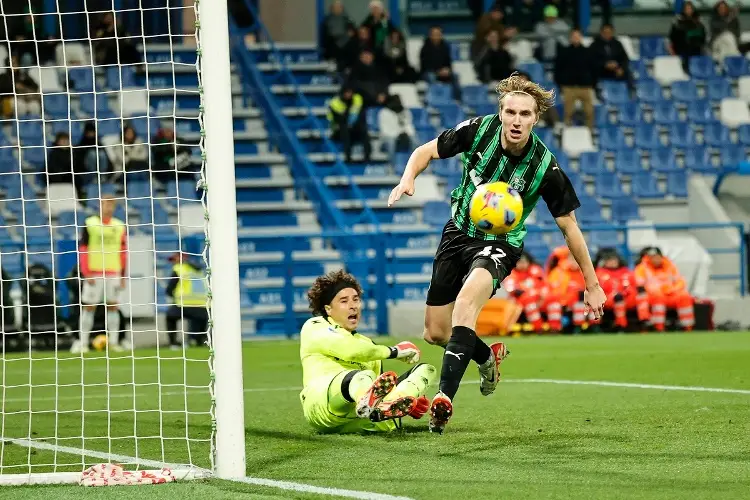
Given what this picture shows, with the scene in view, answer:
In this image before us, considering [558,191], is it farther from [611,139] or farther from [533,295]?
[611,139]

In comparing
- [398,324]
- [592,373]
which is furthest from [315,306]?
[398,324]

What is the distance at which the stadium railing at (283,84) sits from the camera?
68.9 feet

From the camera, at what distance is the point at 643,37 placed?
27109mm

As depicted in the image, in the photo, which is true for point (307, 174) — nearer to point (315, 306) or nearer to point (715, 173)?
point (715, 173)

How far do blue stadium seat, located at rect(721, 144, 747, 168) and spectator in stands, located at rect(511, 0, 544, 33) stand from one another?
16.0ft

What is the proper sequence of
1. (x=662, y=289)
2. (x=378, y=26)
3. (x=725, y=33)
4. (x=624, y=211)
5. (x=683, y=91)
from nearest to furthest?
1. (x=662, y=289)
2. (x=624, y=211)
3. (x=378, y=26)
4. (x=683, y=91)
5. (x=725, y=33)

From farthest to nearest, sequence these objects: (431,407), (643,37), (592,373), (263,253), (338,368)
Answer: (643,37)
(263,253)
(592,373)
(338,368)
(431,407)

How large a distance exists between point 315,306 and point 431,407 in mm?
1231

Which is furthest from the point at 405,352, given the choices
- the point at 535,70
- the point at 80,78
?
the point at 535,70

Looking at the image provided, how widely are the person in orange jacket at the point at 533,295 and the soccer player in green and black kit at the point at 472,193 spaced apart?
9982 millimetres

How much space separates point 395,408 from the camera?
6.81m

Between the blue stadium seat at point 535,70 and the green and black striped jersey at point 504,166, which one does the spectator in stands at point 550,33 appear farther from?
the green and black striped jersey at point 504,166

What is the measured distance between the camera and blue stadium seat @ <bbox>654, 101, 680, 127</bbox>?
2434 centimetres

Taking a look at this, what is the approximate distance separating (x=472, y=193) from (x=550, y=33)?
18.6m
